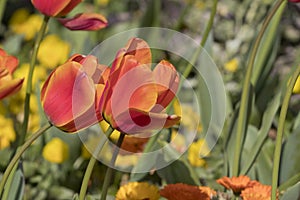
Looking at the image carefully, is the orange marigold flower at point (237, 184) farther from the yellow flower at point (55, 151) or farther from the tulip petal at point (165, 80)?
the yellow flower at point (55, 151)

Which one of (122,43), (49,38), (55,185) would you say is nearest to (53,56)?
(49,38)

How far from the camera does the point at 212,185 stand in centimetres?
162

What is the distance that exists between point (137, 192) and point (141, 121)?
30cm

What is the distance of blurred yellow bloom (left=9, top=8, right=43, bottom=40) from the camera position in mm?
2914

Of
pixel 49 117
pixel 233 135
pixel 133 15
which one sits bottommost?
pixel 133 15

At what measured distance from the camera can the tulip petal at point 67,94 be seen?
96 cm

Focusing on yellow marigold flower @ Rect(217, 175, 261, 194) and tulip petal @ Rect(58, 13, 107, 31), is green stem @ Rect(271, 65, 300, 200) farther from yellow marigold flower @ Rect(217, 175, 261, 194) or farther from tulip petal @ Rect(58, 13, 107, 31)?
tulip petal @ Rect(58, 13, 107, 31)

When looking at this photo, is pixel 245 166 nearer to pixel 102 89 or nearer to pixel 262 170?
pixel 262 170

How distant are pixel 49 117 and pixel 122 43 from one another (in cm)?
114

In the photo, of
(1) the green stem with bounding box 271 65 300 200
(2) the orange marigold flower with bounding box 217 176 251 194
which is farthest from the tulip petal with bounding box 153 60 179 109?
(2) the orange marigold flower with bounding box 217 176 251 194

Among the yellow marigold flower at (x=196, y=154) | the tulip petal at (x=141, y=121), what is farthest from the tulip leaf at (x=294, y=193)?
the yellow marigold flower at (x=196, y=154)

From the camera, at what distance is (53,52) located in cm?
250

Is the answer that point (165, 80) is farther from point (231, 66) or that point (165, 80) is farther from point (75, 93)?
point (231, 66)

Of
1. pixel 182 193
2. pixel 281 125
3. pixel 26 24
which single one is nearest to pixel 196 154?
pixel 182 193
